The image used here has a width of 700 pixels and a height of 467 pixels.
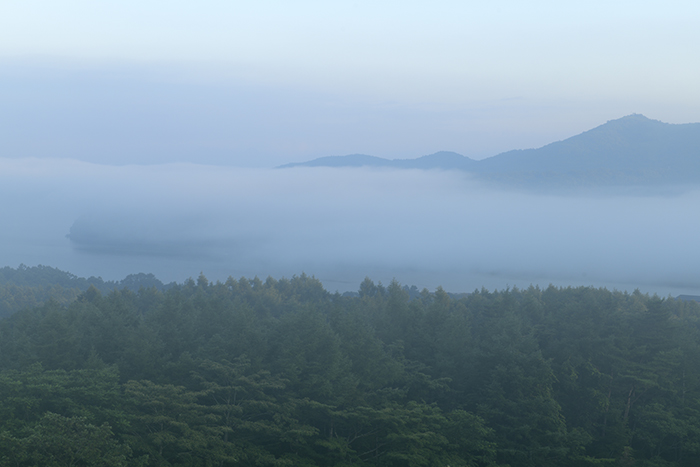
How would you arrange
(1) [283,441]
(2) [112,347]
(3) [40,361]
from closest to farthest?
(1) [283,441] < (3) [40,361] < (2) [112,347]

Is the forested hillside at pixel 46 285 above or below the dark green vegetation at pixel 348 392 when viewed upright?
below

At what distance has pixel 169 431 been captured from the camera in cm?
3231

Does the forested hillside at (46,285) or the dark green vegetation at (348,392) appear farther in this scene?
the forested hillside at (46,285)

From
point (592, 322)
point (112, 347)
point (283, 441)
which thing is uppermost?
point (592, 322)

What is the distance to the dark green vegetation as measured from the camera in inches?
1271

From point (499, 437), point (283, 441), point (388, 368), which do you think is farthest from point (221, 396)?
point (499, 437)

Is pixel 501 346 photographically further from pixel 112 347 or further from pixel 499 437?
pixel 112 347

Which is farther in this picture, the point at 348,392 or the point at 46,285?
the point at 46,285

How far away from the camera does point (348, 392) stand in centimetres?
3744

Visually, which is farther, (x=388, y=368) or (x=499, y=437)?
(x=388, y=368)

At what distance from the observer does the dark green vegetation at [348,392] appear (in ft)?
106

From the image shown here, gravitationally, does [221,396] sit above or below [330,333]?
below

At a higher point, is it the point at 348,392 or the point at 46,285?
the point at 348,392

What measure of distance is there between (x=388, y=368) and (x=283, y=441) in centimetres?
863
